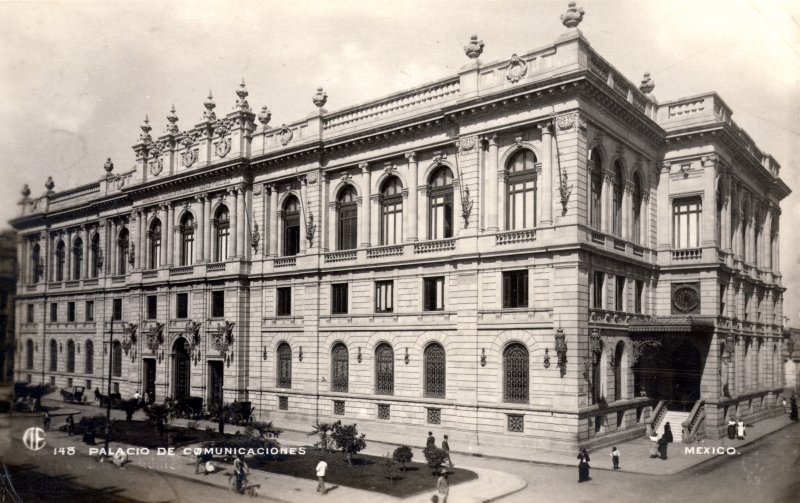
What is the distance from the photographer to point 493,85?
33.2 metres

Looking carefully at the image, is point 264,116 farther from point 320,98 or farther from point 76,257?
point 76,257

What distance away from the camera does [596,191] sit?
33531mm

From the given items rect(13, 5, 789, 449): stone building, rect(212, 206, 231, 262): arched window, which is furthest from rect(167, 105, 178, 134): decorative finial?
rect(212, 206, 231, 262): arched window

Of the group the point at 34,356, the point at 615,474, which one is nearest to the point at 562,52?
the point at 615,474

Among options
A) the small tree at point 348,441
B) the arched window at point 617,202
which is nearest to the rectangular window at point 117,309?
the small tree at point 348,441

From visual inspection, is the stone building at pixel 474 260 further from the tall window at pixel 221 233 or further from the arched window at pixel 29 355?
the arched window at pixel 29 355

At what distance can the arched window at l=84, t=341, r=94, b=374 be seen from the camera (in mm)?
55562

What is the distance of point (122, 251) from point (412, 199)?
3024 centimetres

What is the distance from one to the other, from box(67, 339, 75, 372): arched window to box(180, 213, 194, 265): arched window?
56.4 ft

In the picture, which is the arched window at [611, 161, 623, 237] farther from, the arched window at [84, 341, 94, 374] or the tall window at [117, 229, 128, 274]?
the arched window at [84, 341, 94, 374]

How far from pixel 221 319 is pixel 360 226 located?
12.6 meters

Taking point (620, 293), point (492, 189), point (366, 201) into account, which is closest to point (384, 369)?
point (366, 201)

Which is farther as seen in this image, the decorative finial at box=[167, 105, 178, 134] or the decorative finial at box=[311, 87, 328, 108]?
the decorative finial at box=[167, 105, 178, 134]

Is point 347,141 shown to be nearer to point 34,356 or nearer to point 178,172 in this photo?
point 178,172
